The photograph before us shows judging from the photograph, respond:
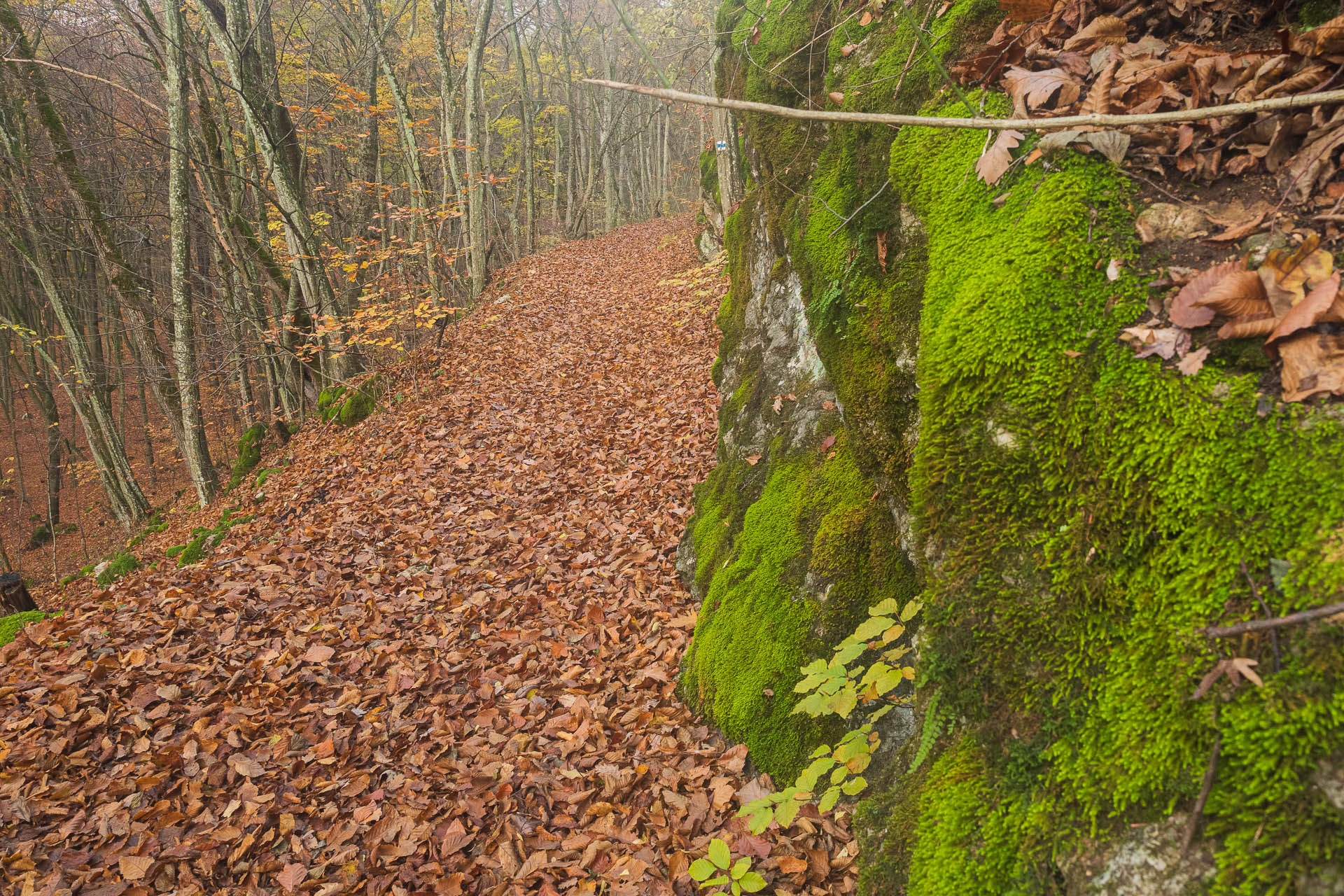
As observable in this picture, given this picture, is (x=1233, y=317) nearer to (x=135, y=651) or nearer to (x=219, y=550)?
(x=135, y=651)

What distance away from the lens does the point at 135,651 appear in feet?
15.3

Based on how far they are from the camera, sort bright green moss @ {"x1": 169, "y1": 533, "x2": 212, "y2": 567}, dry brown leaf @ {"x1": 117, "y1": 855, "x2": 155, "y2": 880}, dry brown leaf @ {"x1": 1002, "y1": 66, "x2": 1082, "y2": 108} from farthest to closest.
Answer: bright green moss @ {"x1": 169, "y1": 533, "x2": 212, "y2": 567} < dry brown leaf @ {"x1": 117, "y1": 855, "x2": 155, "y2": 880} < dry brown leaf @ {"x1": 1002, "y1": 66, "x2": 1082, "y2": 108}

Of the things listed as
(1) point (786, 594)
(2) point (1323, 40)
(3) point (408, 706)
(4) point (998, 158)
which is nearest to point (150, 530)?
(3) point (408, 706)

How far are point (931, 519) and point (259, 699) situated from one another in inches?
181

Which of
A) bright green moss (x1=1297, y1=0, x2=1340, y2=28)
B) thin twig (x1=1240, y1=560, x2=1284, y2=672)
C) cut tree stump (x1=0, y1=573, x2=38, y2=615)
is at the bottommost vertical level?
cut tree stump (x1=0, y1=573, x2=38, y2=615)

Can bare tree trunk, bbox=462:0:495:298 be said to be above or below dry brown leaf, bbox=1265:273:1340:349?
above

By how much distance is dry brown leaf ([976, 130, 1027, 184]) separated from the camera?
218 centimetres

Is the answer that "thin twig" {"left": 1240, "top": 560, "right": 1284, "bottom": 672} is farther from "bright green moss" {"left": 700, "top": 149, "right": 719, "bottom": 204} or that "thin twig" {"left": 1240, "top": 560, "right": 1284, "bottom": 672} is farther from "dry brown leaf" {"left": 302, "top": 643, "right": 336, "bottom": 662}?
"bright green moss" {"left": 700, "top": 149, "right": 719, "bottom": 204}

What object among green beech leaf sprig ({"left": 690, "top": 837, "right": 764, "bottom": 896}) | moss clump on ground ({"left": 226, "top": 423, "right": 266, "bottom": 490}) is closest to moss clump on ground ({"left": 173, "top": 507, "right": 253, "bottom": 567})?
moss clump on ground ({"left": 226, "top": 423, "right": 266, "bottom": 490})

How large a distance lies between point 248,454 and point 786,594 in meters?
11.9

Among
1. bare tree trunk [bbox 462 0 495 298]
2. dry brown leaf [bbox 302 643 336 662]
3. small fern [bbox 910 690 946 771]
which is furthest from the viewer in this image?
bare tree trunk [bbox 462 0 495 298]

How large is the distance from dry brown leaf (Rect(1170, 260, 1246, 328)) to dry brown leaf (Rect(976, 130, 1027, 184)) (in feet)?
2.67

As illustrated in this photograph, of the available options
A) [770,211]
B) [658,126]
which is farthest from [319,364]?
[658,126]

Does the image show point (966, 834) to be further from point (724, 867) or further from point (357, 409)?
point (357, 409)
